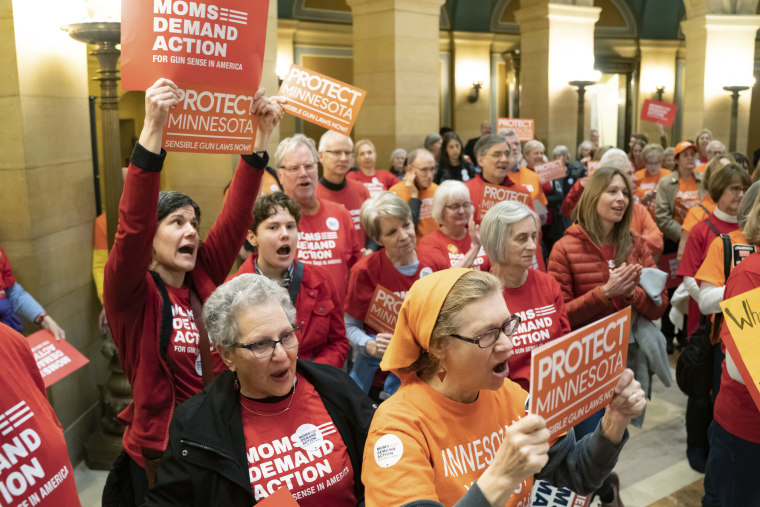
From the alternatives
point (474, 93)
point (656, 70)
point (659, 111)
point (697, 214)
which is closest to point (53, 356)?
point (697, 214)

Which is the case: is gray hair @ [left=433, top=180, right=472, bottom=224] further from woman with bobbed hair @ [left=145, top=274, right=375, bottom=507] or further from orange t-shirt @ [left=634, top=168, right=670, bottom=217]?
orange t-shirt @ [left=634, top=168, right=670, bottom=217]

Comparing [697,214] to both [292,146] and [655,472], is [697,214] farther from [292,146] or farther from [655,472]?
[292,146]

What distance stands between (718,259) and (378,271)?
69.1 inches

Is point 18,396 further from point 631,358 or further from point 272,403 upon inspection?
point 631,358

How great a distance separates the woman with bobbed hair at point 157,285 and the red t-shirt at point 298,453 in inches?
21.7

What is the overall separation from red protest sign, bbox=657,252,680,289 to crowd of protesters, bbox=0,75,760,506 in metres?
1.64

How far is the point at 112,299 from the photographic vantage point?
2707mm

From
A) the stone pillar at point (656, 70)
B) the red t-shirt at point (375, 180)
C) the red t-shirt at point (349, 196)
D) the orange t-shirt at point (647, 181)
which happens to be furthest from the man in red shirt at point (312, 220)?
the stone pillar at point (656, 70)

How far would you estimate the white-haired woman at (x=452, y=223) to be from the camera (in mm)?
4633

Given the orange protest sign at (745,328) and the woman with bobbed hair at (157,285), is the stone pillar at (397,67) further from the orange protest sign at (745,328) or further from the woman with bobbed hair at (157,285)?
the orange protest sign at (745,328)

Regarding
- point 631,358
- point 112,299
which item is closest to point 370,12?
point 631,358

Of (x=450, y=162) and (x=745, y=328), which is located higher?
(x=450, y=162)

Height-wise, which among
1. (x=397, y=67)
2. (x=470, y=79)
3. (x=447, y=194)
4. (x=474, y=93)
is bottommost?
(x=447, y=194)

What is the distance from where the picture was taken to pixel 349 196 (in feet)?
19.7
